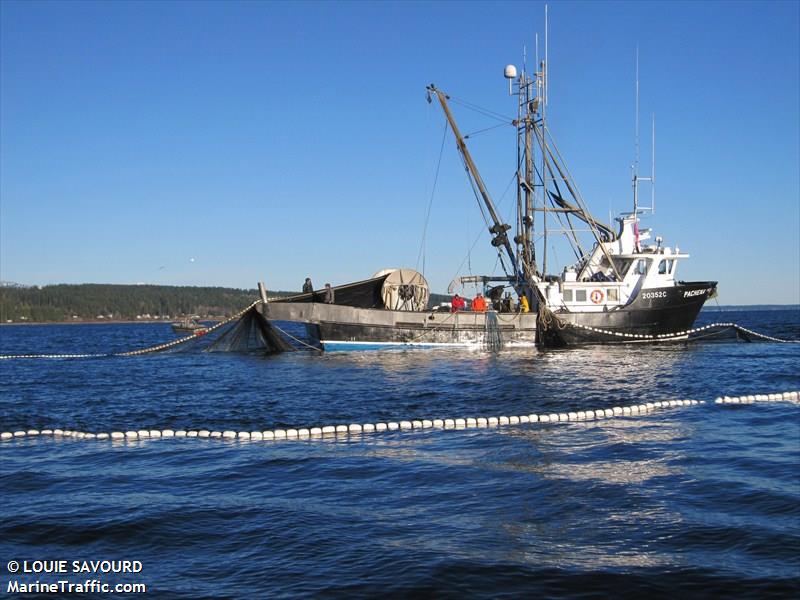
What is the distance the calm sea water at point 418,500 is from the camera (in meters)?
7.54

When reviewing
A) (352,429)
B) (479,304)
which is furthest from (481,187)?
(352,429)

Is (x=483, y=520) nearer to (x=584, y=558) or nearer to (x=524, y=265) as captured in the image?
(x=584, y=558)

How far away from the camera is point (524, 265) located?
40.4 m

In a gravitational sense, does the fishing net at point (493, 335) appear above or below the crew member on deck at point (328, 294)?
below

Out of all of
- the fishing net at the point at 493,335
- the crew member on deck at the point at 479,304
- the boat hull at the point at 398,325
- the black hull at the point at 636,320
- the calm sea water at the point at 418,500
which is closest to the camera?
the calm sea water at the point at 418,500

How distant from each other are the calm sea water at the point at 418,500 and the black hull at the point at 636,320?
56.9 feet

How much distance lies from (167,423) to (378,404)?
17.3 feet

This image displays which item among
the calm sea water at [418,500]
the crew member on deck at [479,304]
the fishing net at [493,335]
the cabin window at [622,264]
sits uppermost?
the cabin window at [622,264]

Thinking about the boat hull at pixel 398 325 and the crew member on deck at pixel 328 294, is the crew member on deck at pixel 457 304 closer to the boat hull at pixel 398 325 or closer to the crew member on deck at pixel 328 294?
the boat hull at pixel 398 325

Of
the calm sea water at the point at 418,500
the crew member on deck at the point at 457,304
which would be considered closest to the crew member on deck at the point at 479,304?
the crew member on deck at the point at 457,304

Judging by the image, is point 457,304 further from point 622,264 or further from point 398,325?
point 622,264

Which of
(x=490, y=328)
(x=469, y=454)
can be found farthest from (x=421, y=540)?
(x=490, y=328)

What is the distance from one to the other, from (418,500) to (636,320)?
31577mm

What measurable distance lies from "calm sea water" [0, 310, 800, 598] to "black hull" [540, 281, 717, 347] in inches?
682
